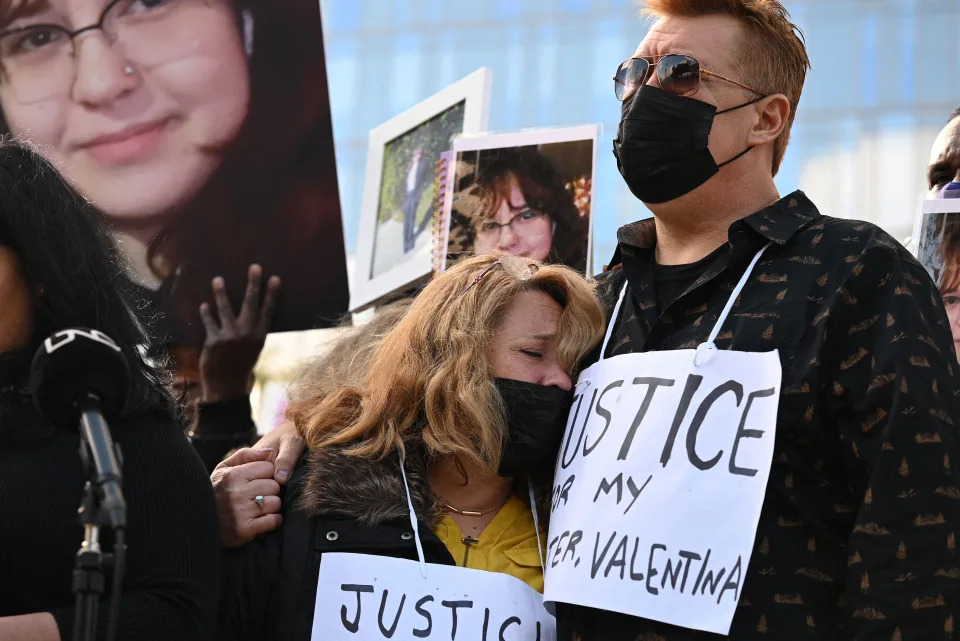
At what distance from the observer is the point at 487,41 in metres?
32.8

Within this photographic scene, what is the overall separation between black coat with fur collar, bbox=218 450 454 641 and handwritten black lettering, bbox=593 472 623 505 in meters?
0.41

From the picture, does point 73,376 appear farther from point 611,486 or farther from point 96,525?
point 611,486

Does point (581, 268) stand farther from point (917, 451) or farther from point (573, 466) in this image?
point (917, 451)

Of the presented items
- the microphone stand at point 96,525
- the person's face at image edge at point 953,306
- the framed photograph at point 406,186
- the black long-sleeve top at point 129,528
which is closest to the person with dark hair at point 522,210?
the framed photograph at point 406,186

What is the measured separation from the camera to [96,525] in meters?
2.25

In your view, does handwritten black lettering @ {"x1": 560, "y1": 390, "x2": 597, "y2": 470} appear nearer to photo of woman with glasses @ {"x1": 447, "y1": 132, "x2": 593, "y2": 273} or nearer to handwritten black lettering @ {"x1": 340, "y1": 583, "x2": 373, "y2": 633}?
handwritten black lettering @ {"x1": 340, "y1": 583, "x2": 373, "y2": 633}

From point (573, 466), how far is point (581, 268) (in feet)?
3.27

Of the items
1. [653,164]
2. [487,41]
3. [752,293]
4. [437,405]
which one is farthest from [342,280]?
[487,41]

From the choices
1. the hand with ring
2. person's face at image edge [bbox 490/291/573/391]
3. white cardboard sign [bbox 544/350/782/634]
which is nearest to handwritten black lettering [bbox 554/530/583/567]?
white cardboard sign [bbox 544/350/782/634]

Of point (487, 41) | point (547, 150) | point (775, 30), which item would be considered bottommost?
point (487, 41)

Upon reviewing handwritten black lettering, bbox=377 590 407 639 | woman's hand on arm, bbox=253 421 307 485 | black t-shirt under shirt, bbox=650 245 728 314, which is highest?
black t-shirt under shirt, bbox=650 245 728 314

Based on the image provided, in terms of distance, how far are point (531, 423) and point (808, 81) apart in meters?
28.9

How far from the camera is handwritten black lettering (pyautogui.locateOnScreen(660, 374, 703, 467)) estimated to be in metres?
3.01

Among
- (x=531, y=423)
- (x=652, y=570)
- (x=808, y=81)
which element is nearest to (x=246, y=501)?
(x=531, y=423)
